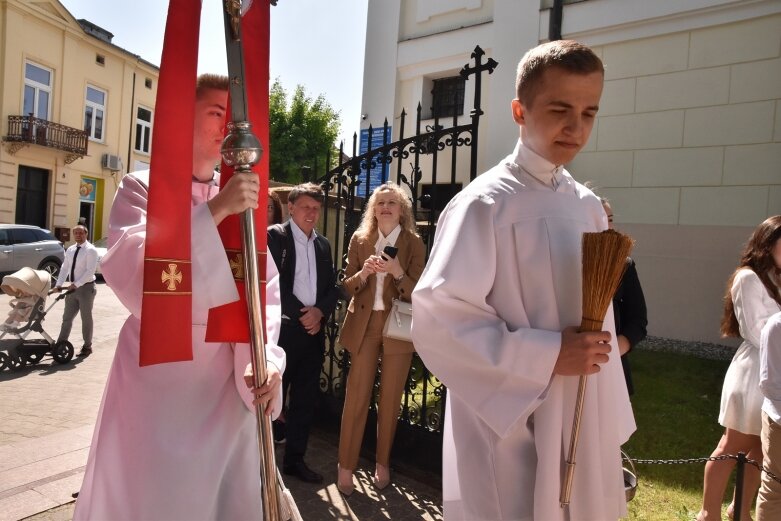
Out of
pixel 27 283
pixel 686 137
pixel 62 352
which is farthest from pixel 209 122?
pixel 686 137

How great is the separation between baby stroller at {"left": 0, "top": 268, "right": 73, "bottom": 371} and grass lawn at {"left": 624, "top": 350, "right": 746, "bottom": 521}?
7.26 meters

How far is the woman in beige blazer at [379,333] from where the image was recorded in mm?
3969

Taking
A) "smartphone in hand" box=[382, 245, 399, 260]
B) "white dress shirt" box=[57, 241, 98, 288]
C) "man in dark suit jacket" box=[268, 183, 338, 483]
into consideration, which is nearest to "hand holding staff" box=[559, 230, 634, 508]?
"smartphone in hand" box=[382, 245, 399, 260]

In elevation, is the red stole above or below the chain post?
above

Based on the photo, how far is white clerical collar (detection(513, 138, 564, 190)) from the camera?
1728 mm

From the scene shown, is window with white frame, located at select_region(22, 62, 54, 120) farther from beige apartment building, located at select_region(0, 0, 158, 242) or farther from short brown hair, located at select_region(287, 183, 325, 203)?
short brown hair, located at select_region(287, 183, 325, 203)

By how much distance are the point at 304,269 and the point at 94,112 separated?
2556 centimetres

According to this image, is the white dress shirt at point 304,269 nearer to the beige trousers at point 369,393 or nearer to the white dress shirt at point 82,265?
the beige trousers at point 369,393

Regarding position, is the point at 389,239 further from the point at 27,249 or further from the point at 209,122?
the point at 27,249

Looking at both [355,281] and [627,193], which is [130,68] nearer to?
[627,193]

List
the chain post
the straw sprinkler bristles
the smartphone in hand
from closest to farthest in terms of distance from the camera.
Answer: the straw sprinkler bristles, the chain post, the smartphone in hand

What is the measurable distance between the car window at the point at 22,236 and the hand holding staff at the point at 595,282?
57.4 feet

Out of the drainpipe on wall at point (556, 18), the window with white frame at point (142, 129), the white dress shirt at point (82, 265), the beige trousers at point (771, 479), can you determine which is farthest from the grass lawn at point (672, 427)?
the window with white frame at point (142, 129)

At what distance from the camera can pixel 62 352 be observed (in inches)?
305
